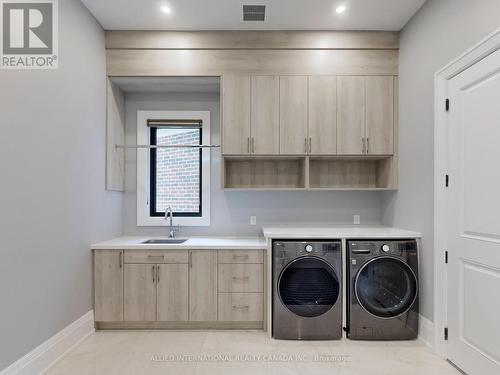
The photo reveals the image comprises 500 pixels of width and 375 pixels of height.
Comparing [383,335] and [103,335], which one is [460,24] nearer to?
[383,335]

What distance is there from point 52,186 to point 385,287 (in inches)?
115

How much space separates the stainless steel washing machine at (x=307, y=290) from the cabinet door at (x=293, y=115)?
3.37 ft

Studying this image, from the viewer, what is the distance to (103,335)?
9.13 feet

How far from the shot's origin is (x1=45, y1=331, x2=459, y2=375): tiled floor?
2.22 m

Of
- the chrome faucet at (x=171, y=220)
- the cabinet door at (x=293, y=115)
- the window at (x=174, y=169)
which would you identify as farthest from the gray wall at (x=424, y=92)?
the chrome faucet at (x=171, y=220)

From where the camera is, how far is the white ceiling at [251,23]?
2668 mm

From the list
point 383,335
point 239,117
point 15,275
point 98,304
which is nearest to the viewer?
point 15,275

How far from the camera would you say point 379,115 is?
309 centimetres

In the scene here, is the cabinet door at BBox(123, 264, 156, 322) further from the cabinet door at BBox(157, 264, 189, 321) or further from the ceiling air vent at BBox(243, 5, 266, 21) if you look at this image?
the ceiling air vent at BBox(243, 5, 266, 21)

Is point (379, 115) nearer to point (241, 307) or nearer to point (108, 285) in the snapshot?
point (241, 307)

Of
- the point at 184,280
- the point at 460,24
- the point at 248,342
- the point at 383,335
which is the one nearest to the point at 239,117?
the point at 184,280

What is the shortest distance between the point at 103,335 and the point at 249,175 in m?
2.17
